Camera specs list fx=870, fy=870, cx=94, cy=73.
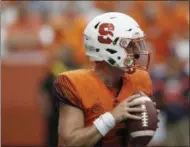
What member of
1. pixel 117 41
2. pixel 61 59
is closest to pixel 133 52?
pixel 117 41

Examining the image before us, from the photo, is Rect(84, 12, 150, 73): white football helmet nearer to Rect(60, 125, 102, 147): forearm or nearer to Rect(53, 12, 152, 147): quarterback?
Rect(53, 12, 152, 147): quarterback

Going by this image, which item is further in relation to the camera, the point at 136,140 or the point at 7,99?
the point at 7,99

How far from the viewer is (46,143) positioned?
30.0 ft

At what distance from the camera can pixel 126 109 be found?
4.25 meters

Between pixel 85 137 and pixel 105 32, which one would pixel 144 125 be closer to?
pixel 85 137

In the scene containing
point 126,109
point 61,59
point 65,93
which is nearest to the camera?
point 126,109

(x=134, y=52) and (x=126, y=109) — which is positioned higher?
(x=134, y=52)

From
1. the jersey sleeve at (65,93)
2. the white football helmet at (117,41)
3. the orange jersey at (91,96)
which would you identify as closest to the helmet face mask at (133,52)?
the white football helmet at (117,41)

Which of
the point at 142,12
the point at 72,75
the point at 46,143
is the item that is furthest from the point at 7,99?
the point at 72,75

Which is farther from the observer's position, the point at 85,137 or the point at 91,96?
the point at 91,96

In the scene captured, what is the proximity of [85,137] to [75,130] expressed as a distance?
0.24ft

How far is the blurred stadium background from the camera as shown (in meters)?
9.13

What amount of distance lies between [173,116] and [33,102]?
5.54 ft

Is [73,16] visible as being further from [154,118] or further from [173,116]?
[154,118]
